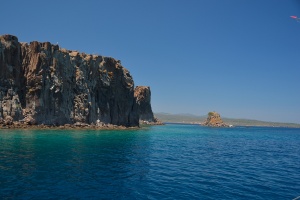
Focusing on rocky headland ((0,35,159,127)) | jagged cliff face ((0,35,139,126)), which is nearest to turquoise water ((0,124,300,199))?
rocky headland ((0,35,159,127))

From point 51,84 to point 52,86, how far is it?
2.57 feet

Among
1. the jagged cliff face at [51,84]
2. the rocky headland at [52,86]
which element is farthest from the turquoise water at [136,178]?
the jagged cliff face at [51,84]

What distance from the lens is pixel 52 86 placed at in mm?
90250

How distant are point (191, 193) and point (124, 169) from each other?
402 inches

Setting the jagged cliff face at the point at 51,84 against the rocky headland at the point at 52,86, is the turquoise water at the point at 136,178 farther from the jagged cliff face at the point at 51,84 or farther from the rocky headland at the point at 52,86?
the jagged cliff face at the point at 51,84

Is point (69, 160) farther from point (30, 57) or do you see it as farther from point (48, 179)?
point (30, 57)

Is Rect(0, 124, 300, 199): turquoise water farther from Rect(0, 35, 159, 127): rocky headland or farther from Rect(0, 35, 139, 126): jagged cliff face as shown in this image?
Rect(0, 35, 139, 126): jagged cliff face

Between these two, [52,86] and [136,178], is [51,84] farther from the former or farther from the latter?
[136,178]

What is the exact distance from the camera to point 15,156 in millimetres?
32375

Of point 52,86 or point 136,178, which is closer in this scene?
point 136,178

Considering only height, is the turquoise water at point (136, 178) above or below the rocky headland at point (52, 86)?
below

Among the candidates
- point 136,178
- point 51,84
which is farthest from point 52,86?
point 136,178

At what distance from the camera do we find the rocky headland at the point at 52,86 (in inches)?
3216

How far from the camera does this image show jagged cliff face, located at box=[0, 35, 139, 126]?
82.1 metres
